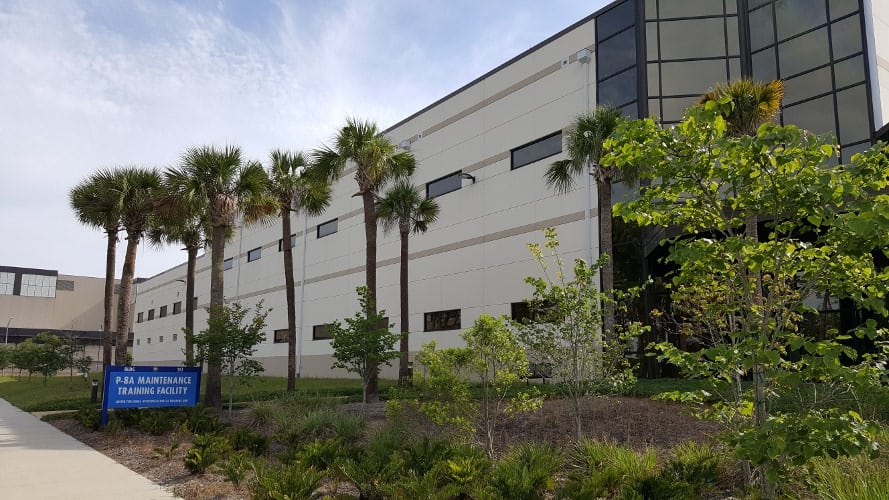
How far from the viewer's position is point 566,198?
23.6 m

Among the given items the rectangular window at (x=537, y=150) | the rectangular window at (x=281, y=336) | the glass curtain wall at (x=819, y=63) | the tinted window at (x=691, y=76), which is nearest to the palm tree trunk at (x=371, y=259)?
the rectangular window at (x=537, y=150)

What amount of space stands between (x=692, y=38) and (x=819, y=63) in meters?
4.21

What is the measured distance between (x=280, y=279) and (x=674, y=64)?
28704 millimetres

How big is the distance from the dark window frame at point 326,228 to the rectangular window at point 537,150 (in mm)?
14227

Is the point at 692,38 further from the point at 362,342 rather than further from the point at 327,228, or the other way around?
the point at 327,228

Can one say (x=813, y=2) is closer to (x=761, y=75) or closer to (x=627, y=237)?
(x=761, y=75)

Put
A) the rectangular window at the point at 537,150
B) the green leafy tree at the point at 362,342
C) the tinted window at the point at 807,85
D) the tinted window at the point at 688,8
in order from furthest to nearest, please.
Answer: the rectangular window at the point at 537,150 → the tinted window at the point at 688,8 → the tinted window at the point at 807,85 → the green leafy tree at the point at 362,342

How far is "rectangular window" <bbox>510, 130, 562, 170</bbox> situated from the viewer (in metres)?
24.7

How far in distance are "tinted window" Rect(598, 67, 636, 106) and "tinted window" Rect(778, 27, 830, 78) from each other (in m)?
4.55

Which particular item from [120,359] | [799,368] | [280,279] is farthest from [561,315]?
[280,279]

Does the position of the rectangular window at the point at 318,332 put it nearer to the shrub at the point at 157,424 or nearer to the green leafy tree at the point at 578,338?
the shrub at the point at 157,424

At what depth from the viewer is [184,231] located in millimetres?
31172

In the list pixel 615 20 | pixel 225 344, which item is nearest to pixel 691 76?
pixel 615 20

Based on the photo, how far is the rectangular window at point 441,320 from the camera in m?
28.3
